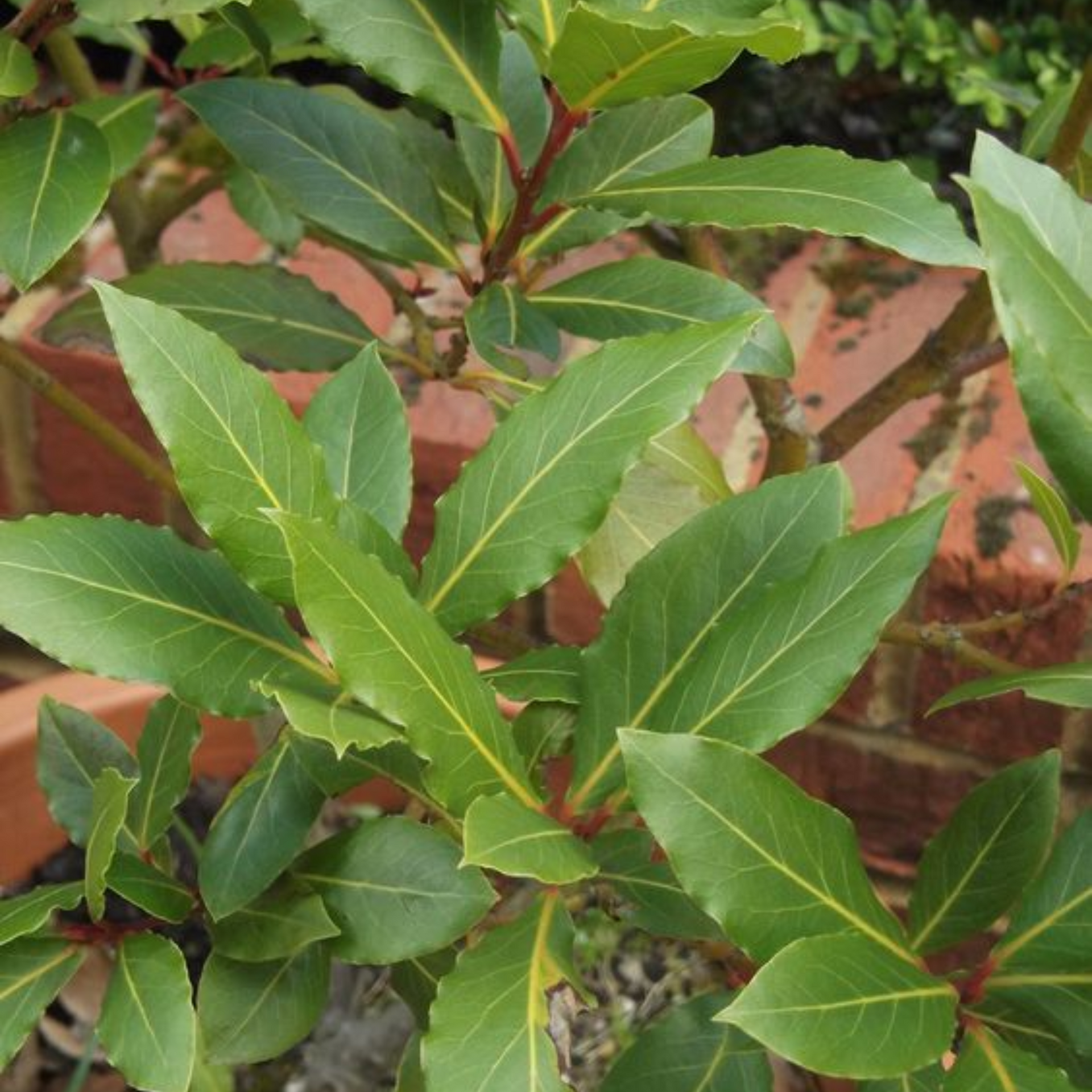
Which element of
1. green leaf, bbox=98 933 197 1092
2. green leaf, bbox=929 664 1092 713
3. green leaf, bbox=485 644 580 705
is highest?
green leaf, bbox=929 664 1092 713

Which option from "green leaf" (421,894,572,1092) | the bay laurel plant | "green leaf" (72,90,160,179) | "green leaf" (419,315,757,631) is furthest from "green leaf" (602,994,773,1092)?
"green leaf" (72,90,160,179)

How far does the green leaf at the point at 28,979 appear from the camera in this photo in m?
0.72

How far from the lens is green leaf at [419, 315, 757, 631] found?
0.65m

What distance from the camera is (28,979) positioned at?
2.44 ft

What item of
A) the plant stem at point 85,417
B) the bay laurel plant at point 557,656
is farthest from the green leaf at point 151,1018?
the plant stem at point 85,417

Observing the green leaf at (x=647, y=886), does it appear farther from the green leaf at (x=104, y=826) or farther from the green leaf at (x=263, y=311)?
the green leaf at (x=263, y=311)

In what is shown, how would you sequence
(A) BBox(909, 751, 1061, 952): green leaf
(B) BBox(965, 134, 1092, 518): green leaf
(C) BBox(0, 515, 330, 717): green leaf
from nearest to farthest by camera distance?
(B) BBox(965, 134, 1092, 518): green leaf, (C) BBox(0, 515, 330, 717): green leaf, (A) BBox(909, 751, 1061, 952): green leaf

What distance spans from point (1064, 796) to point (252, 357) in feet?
2.71

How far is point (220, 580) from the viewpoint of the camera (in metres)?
0.71

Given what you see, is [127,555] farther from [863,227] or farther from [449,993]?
[863,227]

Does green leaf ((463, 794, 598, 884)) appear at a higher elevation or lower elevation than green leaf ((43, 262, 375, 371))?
lower

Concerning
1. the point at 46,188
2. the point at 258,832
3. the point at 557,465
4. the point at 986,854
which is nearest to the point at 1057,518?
the point at 986,854

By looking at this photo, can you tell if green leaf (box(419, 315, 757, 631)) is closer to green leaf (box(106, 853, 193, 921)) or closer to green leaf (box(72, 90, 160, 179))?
green leaf (box(106, 853, 193, 921))

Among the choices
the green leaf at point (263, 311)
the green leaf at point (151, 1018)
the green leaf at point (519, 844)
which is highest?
the green leaf at point (263, 311)
